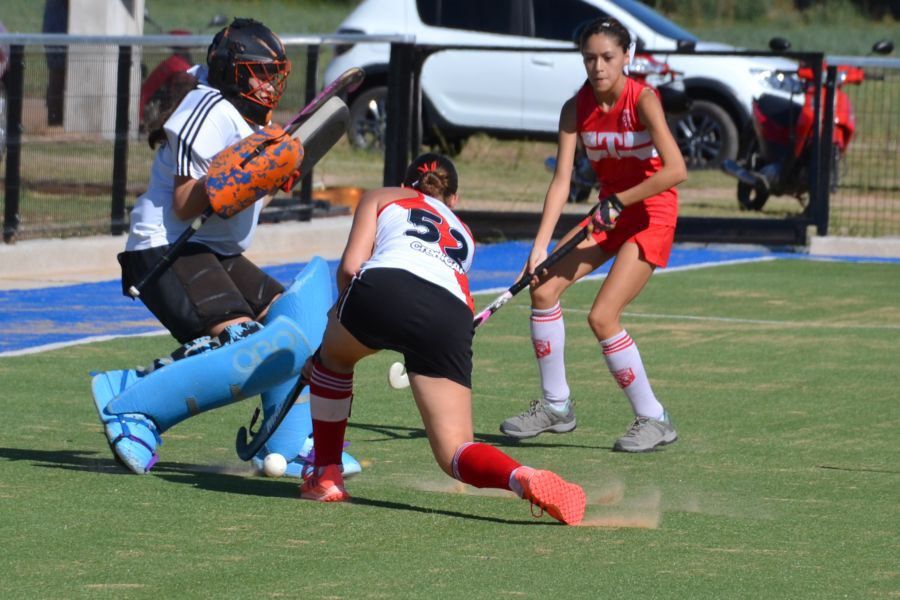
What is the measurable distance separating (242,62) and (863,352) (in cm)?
507

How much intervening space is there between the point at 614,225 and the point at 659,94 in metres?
10.2

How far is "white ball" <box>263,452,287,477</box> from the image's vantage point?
714 centimetres

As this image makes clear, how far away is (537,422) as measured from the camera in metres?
8.23

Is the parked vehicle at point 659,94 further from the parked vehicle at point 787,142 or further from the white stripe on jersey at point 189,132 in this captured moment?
the white stripe on jersey at point 189,132

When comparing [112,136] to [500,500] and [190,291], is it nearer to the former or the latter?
[190,291]

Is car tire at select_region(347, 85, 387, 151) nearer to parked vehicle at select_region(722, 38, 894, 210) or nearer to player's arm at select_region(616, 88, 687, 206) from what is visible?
parked vehicle at select_region(722, 38, 894, 210)

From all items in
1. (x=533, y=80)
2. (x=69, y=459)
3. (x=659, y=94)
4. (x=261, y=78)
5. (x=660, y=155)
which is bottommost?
(x=69, y=459)

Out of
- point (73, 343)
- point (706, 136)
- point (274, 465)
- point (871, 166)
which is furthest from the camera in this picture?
point (706, 136)

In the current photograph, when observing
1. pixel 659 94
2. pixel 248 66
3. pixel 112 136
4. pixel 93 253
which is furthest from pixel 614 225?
pixel 659 94

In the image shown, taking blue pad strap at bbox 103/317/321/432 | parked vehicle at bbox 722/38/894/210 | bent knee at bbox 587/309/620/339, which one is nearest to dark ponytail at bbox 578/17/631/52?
bent knee at bbox 587/309/620/339

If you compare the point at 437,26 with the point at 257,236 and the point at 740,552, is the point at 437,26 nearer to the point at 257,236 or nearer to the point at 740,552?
the point at 257,236

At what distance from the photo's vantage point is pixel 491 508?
662 centimetres

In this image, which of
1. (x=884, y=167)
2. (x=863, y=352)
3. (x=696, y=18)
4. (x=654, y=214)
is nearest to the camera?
(x=654, y=214)

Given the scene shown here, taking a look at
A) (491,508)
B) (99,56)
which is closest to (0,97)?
(99,56)
